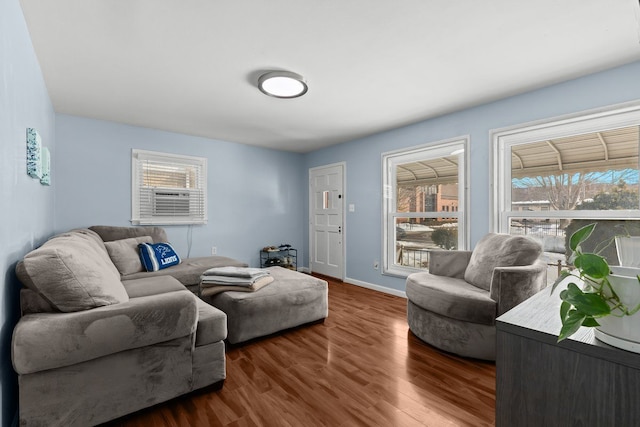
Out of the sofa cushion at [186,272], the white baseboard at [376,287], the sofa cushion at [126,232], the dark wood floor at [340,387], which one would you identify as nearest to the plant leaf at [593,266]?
the dark wood floor at [340,387]

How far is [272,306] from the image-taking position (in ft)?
8.52

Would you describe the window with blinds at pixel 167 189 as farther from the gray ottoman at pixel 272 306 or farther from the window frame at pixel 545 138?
the window frame at pixel 545 138

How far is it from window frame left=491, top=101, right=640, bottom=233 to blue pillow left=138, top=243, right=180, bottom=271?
3.66 m

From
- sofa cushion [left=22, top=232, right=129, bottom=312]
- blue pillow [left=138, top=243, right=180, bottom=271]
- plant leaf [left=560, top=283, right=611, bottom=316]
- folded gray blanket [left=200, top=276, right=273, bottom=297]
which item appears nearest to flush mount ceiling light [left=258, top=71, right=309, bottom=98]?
folded gray blanket [left=200, top=276, right=273, bottom=297]

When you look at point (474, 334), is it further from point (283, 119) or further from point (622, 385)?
point (283, 119)

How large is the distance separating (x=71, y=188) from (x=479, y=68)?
453 centimetres

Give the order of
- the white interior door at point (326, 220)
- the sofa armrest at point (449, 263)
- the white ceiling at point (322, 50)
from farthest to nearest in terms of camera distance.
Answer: the white interior door at point (326, 220) → the sofa armrest at point (449, 263) → the white ceiling at point (322, 50)

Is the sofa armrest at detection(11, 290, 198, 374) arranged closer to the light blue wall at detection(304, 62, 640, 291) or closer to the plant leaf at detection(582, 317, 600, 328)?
the plant leaf at detection(582, 317, 600, 328)

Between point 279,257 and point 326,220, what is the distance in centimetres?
110

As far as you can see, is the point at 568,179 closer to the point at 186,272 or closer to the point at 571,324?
the point at 571,324

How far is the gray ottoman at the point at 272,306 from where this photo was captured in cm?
245

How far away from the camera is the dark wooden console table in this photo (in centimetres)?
65

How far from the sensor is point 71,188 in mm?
3504

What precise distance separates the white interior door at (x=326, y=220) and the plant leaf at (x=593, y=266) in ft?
14.0
